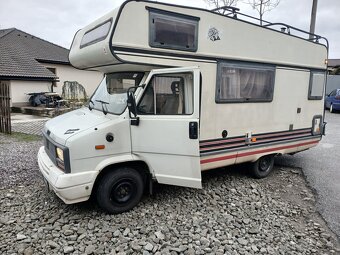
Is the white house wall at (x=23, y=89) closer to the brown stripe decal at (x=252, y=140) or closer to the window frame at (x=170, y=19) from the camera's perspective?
the window frame at (x=170, y=19)

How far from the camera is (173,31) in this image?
4082mm

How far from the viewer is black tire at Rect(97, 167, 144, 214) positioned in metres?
3.86

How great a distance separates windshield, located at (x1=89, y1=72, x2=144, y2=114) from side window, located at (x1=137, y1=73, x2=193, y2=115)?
249mm

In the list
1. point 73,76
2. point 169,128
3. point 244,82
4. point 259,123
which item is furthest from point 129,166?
point 73,76

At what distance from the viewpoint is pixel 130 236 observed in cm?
354

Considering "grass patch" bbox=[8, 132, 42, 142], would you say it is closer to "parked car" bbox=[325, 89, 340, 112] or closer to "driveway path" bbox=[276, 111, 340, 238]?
"driveway path" bbox=[276, 111, 340, 238]

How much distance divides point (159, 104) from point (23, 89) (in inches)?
594

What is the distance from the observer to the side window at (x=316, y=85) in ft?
19.8

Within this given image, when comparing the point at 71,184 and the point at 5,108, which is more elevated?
the point at 5,108

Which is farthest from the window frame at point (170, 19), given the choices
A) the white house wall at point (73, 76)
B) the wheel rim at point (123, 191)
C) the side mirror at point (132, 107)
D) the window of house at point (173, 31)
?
the white house wall at point (73, 76)

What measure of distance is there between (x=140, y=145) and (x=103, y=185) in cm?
74

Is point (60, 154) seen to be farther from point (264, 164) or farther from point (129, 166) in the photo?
point (264, 164)

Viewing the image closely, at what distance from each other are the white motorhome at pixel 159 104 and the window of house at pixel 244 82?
2 centimetres

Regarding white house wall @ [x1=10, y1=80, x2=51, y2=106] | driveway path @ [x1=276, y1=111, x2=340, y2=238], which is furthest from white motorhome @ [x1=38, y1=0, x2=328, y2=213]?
white house wall @ [x1=10, y1=80, x2=51, y2=106]
